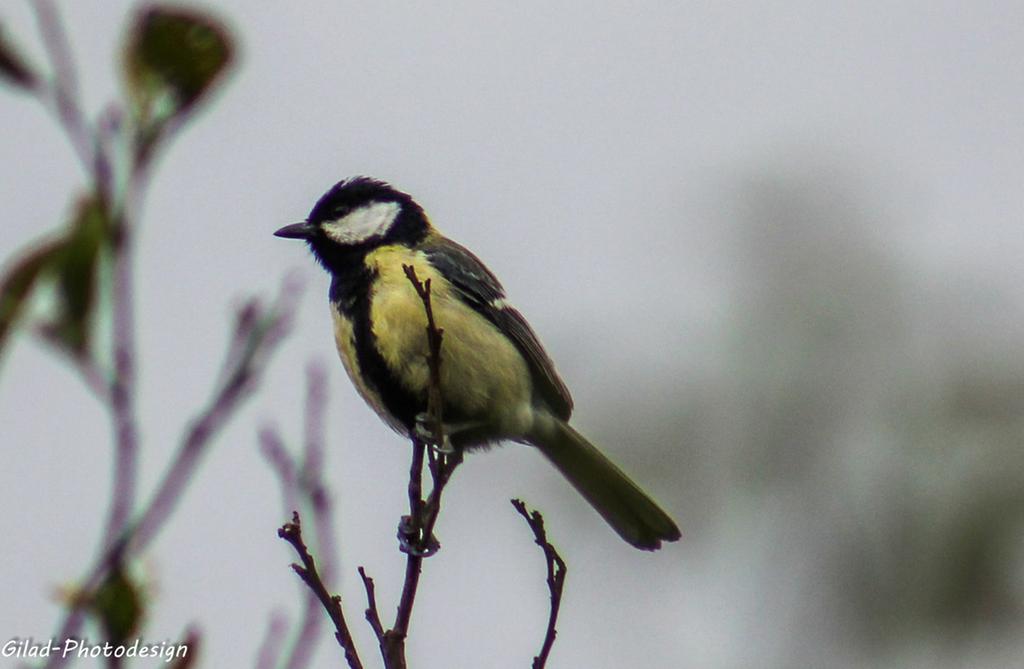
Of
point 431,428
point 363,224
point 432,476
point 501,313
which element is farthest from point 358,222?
point 432,476

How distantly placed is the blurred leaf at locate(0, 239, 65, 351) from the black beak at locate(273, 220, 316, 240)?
153 inches

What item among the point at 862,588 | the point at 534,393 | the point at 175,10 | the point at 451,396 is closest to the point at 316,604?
the point at 175,10

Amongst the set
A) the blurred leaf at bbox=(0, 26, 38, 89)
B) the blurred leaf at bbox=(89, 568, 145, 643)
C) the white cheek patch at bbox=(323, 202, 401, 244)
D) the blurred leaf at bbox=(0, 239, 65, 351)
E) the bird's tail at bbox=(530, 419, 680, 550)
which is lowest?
the bird's tail at bbox=(530, 419, 680, 550)

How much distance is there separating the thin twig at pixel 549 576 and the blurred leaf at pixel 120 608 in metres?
1.46

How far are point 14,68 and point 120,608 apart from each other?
537 mm

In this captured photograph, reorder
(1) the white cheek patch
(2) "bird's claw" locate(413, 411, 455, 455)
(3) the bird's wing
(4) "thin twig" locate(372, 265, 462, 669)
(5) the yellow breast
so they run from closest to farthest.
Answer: (4) "thin twig" locate(372, 265, 462, 669)
(2) "bird's claw" locate(413, 411, 455, 455)
(5) the yellow breast
(3) the bird's wing
(1) the white cheek patch

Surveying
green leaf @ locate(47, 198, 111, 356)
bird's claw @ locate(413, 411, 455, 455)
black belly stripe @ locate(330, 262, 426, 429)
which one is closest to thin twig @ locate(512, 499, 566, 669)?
bird's claw @ locate(413, 411, 455, 455)

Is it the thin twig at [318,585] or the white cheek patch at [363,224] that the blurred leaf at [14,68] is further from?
the white cheek patch at [363,224]

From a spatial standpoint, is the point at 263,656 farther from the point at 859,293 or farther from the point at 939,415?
the point at 859,293

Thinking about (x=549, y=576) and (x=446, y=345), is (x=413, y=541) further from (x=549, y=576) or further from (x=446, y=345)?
(x=446, y=345)

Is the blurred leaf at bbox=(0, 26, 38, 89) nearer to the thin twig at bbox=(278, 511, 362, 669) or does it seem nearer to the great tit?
the thin twig at bbox=(278, 511, 362, 669)

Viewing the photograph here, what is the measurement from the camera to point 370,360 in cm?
441

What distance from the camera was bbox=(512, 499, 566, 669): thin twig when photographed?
275cm

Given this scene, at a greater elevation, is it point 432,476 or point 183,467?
point 183,467
